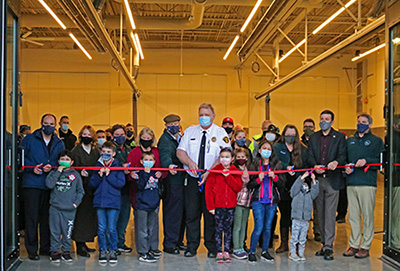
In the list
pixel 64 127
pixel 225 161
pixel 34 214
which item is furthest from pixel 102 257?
pixel 64 127

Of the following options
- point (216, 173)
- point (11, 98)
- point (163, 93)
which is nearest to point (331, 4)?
point (163, 93)

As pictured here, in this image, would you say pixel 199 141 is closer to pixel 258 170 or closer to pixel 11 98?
pixel 258 170

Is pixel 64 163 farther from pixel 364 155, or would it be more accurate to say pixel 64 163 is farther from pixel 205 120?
pixel 364 155

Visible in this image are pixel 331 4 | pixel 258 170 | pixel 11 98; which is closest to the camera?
pixel 11 98

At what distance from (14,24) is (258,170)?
3.50 m

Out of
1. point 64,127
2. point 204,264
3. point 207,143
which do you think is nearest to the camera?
point 204,264

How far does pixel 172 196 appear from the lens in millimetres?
6273

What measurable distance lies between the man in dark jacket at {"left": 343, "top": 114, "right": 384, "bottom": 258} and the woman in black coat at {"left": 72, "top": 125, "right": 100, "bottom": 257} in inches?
131

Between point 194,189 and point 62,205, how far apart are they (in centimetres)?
167

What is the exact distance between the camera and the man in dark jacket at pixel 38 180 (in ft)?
19.0

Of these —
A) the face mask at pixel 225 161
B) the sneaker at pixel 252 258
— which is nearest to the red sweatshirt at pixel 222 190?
the face mask at pixel 225 161

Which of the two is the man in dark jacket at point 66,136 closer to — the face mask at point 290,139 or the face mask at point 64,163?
the face mask at point 64,163

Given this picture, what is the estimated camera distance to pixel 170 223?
6.30m

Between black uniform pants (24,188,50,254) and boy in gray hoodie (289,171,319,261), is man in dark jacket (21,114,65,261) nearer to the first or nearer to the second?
black uniform pants (24,188,50,254)
